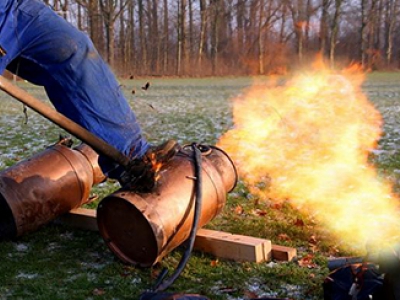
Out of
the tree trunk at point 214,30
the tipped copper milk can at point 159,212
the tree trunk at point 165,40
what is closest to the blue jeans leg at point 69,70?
the tipped copper milk can at point 159,212

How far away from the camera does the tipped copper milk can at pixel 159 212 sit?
3.14m

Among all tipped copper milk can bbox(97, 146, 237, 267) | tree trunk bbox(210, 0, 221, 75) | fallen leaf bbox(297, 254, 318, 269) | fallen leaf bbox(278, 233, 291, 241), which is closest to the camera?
tipped copper milk can bbox(97, 146, 237, 267)

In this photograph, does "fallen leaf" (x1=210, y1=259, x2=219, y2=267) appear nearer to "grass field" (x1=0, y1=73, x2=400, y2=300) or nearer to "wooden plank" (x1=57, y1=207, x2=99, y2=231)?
"grass field" (x1=0, y1=73, x2=400, y2=300)

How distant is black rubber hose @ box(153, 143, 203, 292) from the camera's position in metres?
2.91

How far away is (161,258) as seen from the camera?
331 cm

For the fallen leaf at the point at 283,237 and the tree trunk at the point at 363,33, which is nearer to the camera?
the fallen leaf at the point at 283,237

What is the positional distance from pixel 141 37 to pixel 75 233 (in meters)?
43.4

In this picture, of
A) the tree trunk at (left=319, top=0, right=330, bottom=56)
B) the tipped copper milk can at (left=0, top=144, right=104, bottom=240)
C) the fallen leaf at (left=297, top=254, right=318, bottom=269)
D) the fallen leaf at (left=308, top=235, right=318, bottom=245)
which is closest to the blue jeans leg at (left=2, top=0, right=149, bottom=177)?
the tipped copper milk can at (left=0, top=144, right=104, bottom=240)

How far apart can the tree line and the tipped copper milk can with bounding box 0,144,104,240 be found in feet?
99.2

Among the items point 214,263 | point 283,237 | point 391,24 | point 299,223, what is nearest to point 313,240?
point 283,237

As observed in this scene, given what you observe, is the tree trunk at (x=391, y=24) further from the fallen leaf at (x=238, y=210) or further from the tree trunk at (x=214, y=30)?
the fallen leaf at (x=238, y=210)

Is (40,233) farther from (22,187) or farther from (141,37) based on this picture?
(141,37)

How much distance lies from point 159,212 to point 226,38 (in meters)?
42.4

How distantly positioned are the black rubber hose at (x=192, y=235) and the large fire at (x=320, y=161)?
1.06 metres
